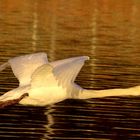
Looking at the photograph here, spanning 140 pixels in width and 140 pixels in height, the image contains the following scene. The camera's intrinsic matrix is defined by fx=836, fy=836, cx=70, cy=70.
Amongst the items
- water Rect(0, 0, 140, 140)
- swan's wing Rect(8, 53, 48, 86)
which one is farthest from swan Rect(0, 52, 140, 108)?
water Rect(0, 0, 140, 140)

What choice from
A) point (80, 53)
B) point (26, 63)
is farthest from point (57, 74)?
point (80, 53)

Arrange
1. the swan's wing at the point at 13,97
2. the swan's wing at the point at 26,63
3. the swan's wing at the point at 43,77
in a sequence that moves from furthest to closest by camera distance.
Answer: the swan's wing at the point at 26,63 → the swan's wing at the point at 13,97 → the swan's wing at the point at 43,77

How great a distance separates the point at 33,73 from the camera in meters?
11.6

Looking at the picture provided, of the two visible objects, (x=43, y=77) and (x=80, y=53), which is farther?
(x=80, y=53)

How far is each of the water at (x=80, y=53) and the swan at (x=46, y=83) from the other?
28cm

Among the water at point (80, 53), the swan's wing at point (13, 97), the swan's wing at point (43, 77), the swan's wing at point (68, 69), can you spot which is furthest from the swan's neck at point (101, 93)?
the swan's wing at point (13, 97)

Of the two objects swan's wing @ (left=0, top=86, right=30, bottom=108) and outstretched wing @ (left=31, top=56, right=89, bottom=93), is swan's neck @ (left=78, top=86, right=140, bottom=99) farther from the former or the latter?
swan's wing @ (left=0, top=86, right=30, bottom=108)

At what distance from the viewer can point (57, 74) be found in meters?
11.6

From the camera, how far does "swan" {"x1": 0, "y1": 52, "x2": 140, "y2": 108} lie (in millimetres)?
11539

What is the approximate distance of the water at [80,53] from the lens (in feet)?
37.3

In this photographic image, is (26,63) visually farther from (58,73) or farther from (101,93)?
(101,93)

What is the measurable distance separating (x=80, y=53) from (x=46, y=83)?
381 inches

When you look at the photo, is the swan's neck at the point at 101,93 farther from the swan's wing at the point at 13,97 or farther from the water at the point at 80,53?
the swan's wing at the point at 13,97

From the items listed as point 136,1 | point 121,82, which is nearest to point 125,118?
point 121,82
